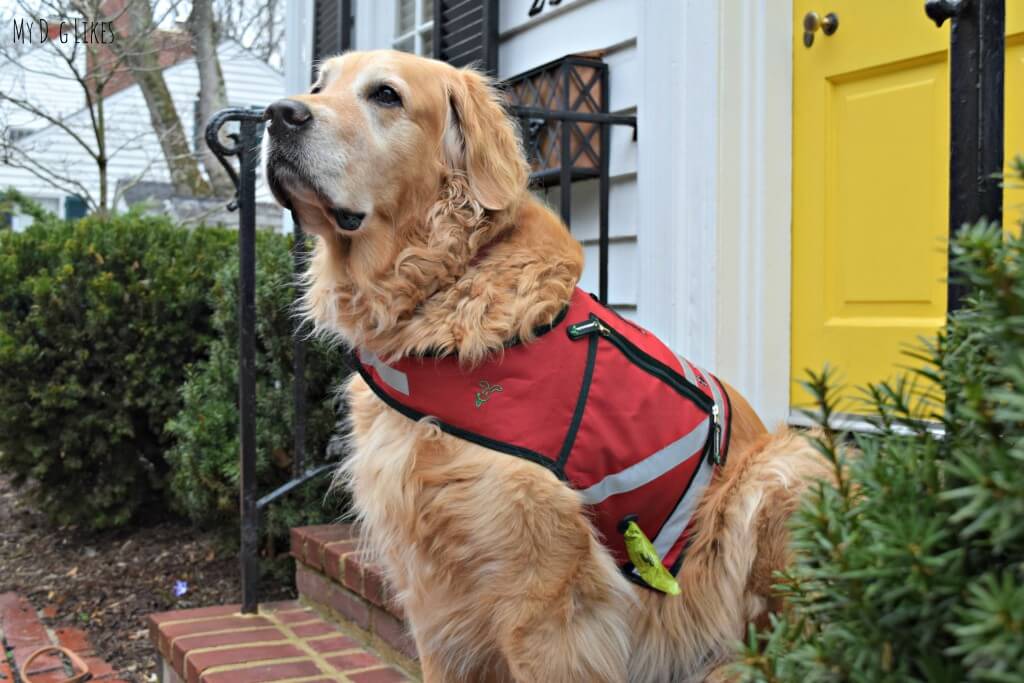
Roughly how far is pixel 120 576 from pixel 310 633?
6.19ft

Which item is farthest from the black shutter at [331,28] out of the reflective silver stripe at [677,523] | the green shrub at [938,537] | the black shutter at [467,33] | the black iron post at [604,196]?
the green shrub at [938,537]

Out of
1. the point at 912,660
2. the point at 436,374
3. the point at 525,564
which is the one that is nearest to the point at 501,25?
the point at 436,374

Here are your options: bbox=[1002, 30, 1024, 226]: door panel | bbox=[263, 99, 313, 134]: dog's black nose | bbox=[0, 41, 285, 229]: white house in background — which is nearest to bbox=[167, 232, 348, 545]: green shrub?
bbox=[263, 99, 313, 134]: dog's black nose

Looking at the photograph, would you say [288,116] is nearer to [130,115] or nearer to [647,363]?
[647,363]

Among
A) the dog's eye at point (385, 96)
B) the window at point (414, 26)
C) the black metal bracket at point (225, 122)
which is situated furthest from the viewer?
the window at point (414, 26)

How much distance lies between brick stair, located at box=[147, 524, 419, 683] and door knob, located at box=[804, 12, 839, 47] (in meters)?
2.24

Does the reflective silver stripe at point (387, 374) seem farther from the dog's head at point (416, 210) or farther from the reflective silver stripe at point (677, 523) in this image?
the reflective silver stripe at point (677, 523)

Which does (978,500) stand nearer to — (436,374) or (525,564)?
(525,564)

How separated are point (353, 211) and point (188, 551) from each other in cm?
337

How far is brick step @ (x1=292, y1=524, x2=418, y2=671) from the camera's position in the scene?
9.67 ft

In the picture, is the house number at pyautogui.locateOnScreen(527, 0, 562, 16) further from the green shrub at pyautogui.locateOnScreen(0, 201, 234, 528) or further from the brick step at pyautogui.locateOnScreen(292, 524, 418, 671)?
the brick step at pyautogui.locateOnScreen(292, 524, 418, 671)

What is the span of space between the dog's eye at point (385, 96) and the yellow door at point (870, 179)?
5.07ft

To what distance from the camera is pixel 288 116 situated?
2.10 metres

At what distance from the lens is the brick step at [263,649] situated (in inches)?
113
